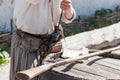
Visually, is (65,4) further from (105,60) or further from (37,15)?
(105,60)

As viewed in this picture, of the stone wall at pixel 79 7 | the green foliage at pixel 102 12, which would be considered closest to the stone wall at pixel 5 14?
the stone wall at pixel 79 7

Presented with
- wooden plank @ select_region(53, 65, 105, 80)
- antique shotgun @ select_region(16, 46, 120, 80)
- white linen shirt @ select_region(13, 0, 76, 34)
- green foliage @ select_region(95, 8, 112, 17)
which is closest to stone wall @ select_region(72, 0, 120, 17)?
green foliage @ select_region(95, 8, 112, 17)

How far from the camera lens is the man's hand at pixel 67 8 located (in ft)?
10.0

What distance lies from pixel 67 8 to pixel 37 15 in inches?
9.5

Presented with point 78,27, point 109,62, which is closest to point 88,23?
point 78,27

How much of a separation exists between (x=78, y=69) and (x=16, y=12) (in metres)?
0.67

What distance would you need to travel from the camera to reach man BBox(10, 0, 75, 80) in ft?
10.2

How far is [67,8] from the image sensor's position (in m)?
3.12

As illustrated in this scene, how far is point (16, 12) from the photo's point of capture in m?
3.21

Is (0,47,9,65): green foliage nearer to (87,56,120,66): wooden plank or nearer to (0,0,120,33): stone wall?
(0,0,120,33): stone wall

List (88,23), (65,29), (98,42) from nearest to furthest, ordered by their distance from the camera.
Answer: (98,42), (65,29), (88,23)

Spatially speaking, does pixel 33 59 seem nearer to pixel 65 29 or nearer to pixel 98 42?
pixel 98 42

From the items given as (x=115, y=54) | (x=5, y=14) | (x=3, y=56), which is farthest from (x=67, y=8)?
(x=5, y=14)

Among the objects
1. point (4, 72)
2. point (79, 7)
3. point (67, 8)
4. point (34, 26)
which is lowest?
point (4, 72)
